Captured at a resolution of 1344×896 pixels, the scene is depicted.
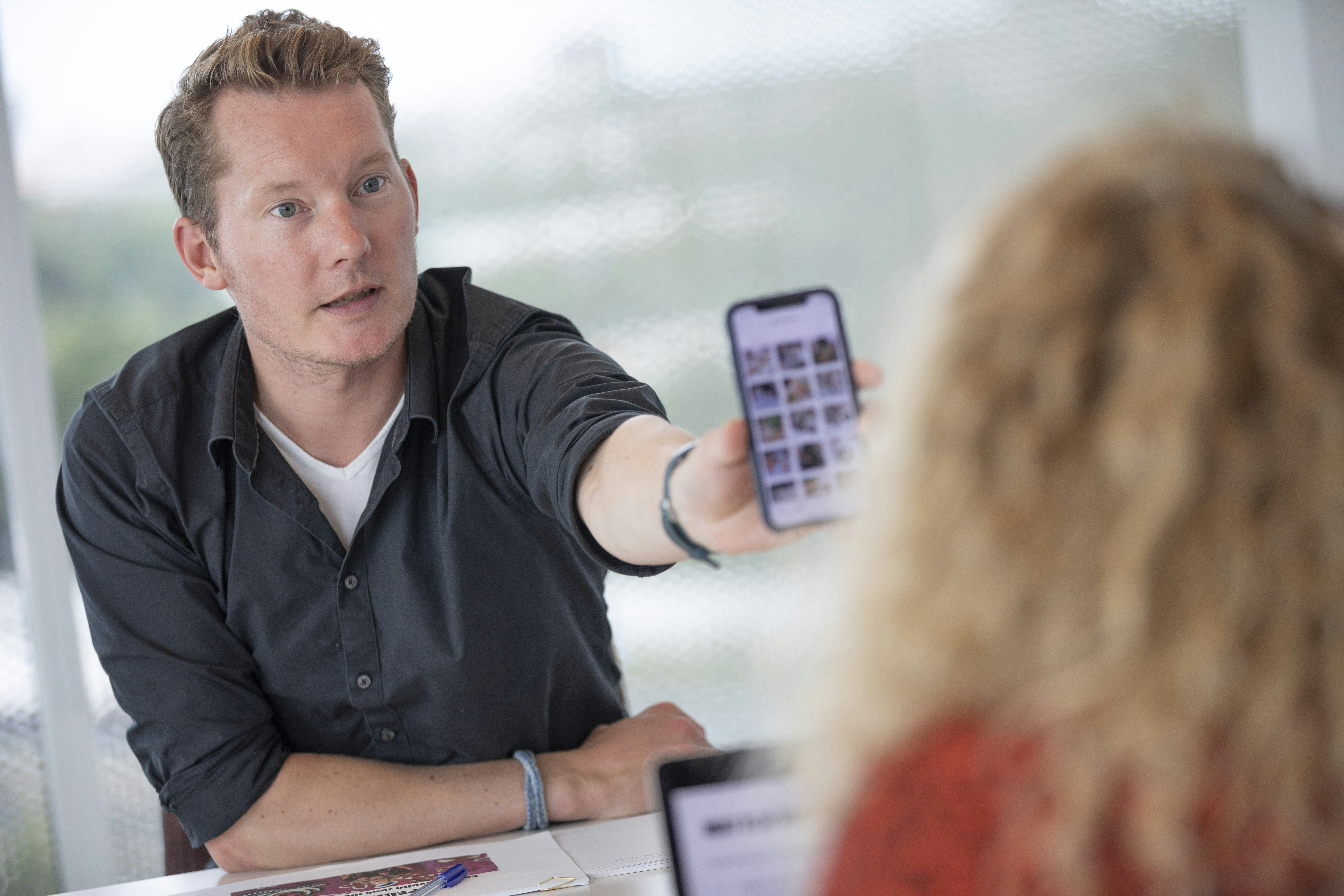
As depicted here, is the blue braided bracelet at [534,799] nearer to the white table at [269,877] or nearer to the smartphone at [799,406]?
the white table at [269,877]

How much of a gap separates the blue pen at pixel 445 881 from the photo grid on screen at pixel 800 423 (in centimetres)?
61

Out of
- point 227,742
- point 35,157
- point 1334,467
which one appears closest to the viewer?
point 1334,467

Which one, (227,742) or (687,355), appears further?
(687,355)

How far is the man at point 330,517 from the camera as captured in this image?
4.67ft

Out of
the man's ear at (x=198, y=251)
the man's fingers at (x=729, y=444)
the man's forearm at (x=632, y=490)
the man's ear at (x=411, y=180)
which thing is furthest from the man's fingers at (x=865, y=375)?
the man's ear at (x=198, y=251)

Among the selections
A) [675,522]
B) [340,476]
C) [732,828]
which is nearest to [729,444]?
[675,522]

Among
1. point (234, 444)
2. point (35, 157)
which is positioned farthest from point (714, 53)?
point (234, 444)

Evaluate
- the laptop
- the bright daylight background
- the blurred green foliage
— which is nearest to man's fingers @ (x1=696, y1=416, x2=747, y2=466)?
the laptop

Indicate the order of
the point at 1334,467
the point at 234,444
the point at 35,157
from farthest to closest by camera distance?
the point at 35,157
the point at 234,444
the point at 1334,467

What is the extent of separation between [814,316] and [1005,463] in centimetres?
40

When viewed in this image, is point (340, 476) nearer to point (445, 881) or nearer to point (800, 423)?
point (445, 881)

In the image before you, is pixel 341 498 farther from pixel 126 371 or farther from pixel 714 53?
pixel 714 53

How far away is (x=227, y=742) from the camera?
140cm

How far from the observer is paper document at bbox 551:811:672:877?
1172 mm
